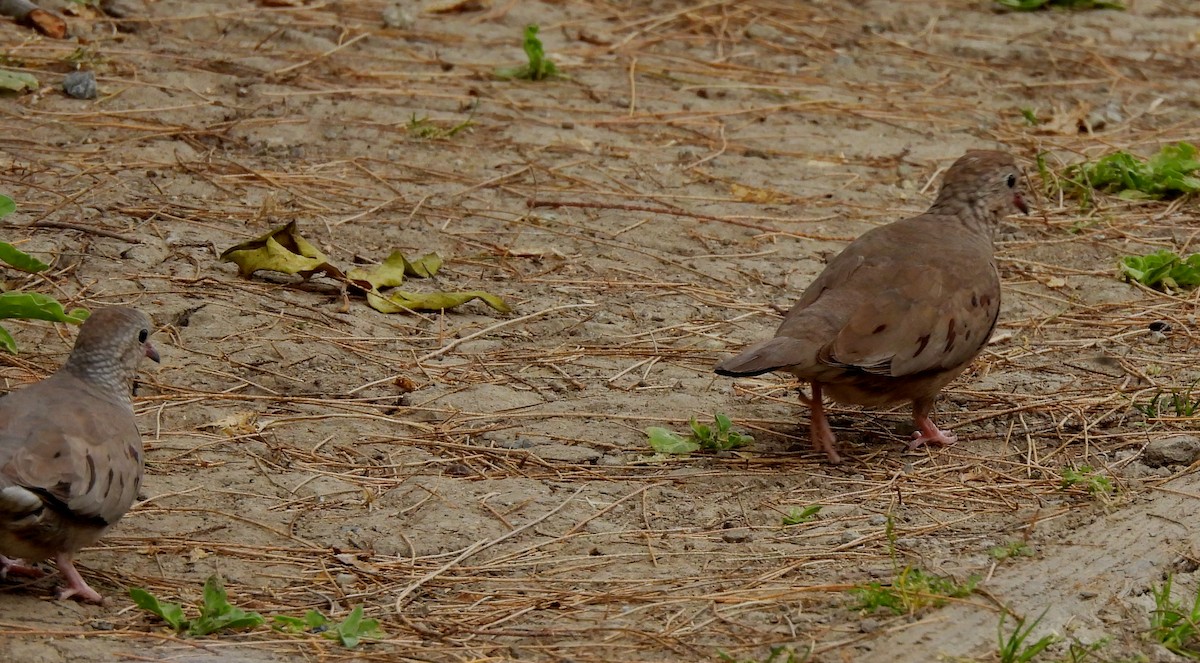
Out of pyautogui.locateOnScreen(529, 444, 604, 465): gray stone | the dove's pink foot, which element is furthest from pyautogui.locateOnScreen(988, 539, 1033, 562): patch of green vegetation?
the dove's pink foot

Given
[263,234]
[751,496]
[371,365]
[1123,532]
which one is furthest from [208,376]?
[1123,532]

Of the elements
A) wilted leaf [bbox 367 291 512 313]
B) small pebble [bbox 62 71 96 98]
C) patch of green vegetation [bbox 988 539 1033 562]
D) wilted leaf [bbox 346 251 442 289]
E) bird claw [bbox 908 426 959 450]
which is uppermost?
small pebble [bbox 62 71 96 98]

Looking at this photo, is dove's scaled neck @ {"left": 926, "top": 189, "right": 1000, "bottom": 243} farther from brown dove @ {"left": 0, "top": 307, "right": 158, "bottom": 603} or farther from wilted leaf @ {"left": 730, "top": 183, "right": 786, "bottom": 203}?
brown dove @ {"left": 0, "top": 307, "right": 158, "bottom": 603}

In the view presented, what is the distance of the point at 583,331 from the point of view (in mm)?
5973

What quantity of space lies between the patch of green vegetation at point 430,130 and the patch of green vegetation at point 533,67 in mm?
809

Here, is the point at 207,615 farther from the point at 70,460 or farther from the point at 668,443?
the point at 668,443

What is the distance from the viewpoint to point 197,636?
12.4ft

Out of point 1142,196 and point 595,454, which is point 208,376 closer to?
point 595,454

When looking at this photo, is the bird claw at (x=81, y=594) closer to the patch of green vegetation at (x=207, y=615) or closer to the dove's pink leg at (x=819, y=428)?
the patch of green vegetation at (x=207, y=615)

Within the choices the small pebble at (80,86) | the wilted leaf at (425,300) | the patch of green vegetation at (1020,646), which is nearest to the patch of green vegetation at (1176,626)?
the patch of green vegetation at (1020,646)

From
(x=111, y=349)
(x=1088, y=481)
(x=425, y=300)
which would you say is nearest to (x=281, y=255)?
(x=425, y=300)

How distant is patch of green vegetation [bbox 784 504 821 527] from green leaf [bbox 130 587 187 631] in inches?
70.0

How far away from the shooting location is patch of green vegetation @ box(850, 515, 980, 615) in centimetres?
396

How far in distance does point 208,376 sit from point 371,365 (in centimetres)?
58
